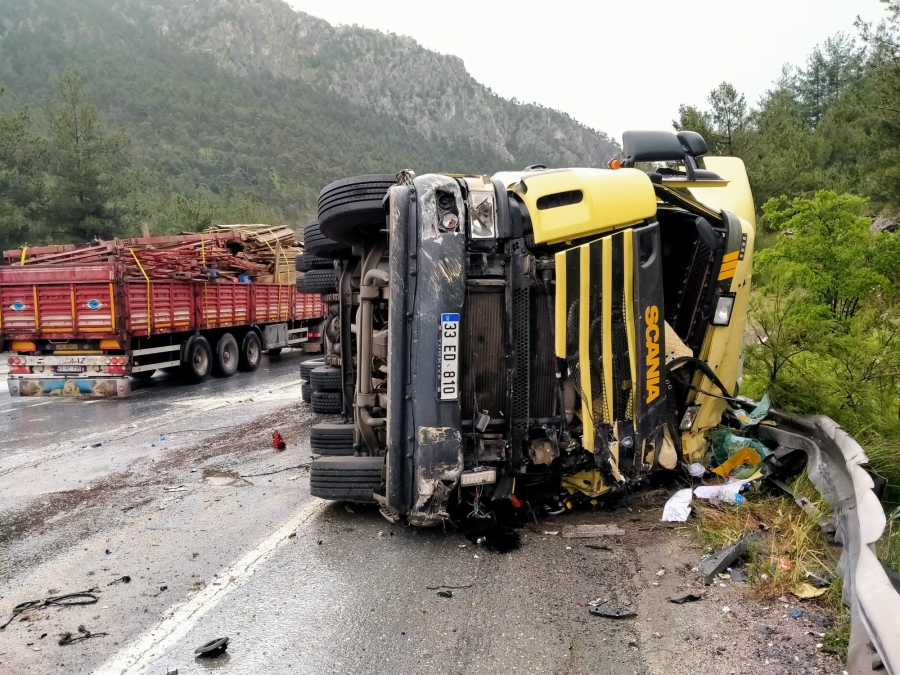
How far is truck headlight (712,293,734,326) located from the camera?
13.7 feet

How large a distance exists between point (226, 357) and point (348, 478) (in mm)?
9666

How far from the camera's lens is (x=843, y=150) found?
20.1 m

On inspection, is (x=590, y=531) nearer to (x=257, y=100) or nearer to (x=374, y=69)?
(x=257, y=100)

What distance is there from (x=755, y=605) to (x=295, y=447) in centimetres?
458

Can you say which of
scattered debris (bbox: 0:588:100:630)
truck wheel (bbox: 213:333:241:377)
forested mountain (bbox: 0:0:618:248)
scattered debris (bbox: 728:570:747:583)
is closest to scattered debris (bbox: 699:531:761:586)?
scattered debris (bbox: 728:570:747:583)

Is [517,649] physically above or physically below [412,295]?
below

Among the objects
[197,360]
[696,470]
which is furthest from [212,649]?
[197,360]

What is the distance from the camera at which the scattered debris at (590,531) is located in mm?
3861

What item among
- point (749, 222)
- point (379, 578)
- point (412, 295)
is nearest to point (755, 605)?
point (379, 578)

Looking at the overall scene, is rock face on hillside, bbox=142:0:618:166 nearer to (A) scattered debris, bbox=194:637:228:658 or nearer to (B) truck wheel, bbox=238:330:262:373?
(B) truck wheel, bbox=238:330:262:373

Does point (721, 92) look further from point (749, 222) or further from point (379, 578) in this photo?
point (379, 578)

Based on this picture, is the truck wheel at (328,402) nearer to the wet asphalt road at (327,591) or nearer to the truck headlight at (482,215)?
the wet asphalt road at (327,591)

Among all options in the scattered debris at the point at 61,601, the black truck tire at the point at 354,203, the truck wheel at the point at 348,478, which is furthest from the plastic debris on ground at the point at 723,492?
the scattered debris at the point at 61,601

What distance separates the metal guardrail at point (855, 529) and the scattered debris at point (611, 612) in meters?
0.88
